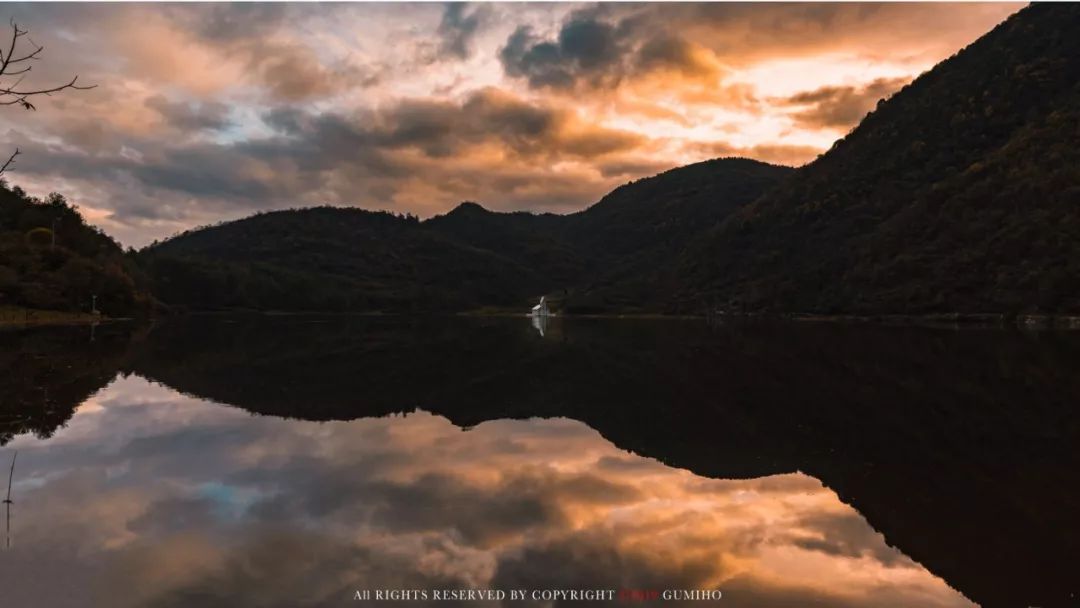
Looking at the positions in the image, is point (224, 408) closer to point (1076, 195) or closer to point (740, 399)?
point (740, 399)

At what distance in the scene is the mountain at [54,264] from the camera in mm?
86625

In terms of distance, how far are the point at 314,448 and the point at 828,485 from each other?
40.1ft

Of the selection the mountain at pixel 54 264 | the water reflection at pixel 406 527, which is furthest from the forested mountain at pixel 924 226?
the water reflection at pixel 406 527

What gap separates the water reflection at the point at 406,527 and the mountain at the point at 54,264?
283 ft

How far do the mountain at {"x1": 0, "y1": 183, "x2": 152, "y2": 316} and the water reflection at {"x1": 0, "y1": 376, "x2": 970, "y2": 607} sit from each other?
8625cm

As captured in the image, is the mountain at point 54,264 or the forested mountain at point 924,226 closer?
the mountain at point 54,264

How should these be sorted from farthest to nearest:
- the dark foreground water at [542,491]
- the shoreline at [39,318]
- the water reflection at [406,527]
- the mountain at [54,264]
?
the mountain at [54,264] < the shoreline at [39,318] < the dark foreground water at [542,491] < the water reflection at [406,527]

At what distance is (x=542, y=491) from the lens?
13.3m

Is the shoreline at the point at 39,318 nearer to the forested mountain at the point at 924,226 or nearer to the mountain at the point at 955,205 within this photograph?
the forested mountain at the point at 924,226

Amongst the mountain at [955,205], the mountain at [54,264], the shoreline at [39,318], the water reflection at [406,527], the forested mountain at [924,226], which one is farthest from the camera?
the mountain at [955,205]

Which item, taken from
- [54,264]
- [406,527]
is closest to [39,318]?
[54,264]

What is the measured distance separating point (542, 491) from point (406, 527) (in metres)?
3.32

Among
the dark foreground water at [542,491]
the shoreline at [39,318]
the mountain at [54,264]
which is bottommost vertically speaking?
the dark foreground water at [542,491]

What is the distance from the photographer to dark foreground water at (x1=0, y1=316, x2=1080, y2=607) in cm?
878
